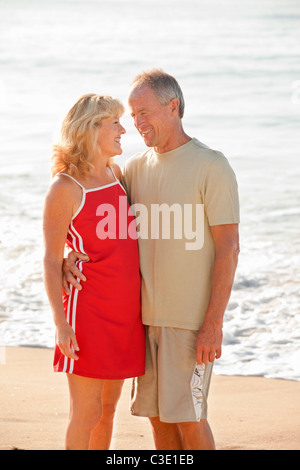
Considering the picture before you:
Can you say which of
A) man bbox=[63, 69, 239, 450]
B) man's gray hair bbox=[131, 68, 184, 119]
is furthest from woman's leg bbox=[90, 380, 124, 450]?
man's gray hair bbox=[131, 68, 184, 119]

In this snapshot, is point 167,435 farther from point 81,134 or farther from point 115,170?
point 81,134

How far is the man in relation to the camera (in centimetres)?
297

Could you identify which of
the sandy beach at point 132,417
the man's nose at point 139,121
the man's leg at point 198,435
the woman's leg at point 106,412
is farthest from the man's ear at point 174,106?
the sandy beach at point 132,417

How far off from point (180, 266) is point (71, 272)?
456 millimetres

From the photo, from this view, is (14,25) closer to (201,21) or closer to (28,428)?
(201,21)

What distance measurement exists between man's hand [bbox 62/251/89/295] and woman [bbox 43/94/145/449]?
0.10 feet

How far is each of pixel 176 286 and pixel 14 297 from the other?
12.7ft

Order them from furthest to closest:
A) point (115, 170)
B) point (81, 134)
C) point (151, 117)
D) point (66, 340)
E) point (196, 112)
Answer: point (196, 112) → point (115, 170) → point (151, 117) → point (81, 134) → point (66, 340)

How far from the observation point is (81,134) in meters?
3.00

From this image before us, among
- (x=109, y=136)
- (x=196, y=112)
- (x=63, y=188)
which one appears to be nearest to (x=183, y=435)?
(x=63, y=188)

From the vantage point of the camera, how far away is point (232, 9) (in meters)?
32.0

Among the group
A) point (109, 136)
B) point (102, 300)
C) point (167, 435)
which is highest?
point (109, 136)

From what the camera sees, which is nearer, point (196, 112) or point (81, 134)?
point (81, 134)

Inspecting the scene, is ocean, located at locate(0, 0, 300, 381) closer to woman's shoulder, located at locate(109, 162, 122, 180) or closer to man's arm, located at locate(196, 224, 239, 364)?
woman's shoulder, located at locate(109, 162, 122, 180)
